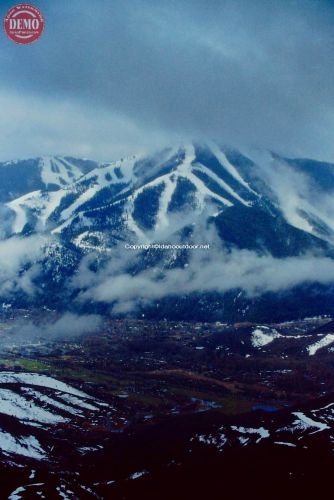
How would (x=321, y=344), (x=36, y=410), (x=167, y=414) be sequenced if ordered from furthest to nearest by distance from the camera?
(x=321, y=344)
(x=36, y=410)
(x=167, y=414)

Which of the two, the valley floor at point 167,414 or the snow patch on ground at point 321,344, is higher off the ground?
the snow patch on ground at point 321,344

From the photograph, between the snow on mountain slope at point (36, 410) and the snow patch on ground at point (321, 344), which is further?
the snow patch on ground at point (321, 344)

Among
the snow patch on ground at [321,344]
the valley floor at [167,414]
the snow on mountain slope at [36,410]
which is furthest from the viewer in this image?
the snow patch on ground at [321,344]

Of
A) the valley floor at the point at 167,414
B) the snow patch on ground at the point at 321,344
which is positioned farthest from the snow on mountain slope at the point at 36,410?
the snow patch on ground at the point at 321,344

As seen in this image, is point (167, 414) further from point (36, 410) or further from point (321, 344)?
point (321, 344)

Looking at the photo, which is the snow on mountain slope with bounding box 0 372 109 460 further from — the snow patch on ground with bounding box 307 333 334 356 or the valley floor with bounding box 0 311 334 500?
the snow patch on ground with bounding box 307 333 334 356

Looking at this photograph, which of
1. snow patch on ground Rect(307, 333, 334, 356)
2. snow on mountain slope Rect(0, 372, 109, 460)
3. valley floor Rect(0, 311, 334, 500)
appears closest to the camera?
valley floor Rect(0, 311, 334, 500)

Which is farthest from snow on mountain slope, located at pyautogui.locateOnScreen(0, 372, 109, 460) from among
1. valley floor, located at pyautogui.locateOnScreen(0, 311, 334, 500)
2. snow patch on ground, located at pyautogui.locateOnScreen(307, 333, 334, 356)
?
snow patch on ground, located at pyautogui.locateOnScreen(307, 333, 334, 356)

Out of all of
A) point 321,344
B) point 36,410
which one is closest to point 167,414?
point 36,410

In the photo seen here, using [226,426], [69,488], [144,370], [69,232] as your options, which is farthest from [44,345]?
[69,232]

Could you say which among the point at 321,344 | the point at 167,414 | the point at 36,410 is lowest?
the point at 167,414

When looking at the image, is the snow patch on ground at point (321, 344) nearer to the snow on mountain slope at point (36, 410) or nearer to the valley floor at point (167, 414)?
the valley floor at point (167, 414)

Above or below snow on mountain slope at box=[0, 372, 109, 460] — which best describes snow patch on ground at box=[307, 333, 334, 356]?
above

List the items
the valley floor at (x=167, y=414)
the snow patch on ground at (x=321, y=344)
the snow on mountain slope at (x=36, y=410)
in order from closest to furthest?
the valley floor at (x=167, y=414) < the snow on mountain slope at (x=36, y=410) < the snow patch on ground at (x=321, y=344)
